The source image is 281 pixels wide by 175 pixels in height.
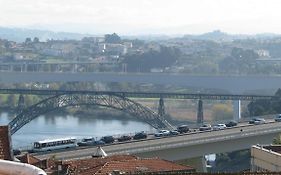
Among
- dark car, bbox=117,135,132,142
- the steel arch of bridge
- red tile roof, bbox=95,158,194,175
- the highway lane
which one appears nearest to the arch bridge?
the steel arch of bridge

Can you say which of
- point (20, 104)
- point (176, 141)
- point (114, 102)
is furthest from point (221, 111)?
point (176, 141)

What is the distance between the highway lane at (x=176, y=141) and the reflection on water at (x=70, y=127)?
1954 centimetres

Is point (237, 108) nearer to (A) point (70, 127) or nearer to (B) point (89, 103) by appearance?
(B) point (89, 103)

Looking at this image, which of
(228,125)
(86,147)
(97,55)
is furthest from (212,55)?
(86,147)

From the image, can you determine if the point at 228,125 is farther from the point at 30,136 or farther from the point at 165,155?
the point at 30,136

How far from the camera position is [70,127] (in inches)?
2507

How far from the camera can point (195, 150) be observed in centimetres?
3039

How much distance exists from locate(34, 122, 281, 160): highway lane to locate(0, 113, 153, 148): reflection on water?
19542 mm

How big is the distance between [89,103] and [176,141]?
29348 mm

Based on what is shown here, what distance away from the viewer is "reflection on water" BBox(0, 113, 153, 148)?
55.9 meters

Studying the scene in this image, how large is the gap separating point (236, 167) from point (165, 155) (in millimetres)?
7299

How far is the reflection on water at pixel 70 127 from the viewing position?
55875 mm

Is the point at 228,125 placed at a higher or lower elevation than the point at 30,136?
higher

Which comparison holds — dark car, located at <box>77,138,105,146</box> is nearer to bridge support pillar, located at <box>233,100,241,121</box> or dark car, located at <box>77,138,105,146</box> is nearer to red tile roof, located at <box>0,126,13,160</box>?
red tile roof, located at <box>0,126,13,160</box>
